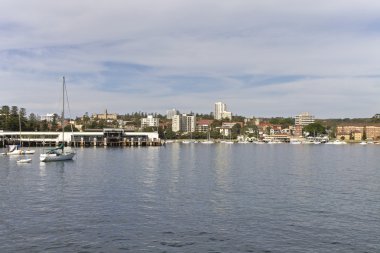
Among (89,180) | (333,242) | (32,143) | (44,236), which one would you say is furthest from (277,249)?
(32,143)

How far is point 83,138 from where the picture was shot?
18550 cm

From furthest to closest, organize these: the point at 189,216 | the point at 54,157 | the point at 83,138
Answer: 1. the point at 83,138
2. the point at 54,157
3. the point at 189,216

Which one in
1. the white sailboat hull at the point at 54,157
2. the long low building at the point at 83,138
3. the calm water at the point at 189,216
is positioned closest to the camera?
the calm water at the point at 189,216

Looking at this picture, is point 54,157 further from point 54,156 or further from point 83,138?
point 83,138

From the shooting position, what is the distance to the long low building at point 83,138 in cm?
17638

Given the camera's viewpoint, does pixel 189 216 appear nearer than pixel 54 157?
Yes

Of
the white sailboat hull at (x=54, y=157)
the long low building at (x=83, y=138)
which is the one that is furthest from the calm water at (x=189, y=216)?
the long low building at (x=83, y=138)

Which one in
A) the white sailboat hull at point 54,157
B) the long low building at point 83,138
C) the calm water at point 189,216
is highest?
the long low building at point 83,138

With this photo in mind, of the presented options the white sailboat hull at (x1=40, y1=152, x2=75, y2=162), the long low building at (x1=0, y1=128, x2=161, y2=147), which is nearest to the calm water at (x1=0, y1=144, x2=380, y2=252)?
the white sailboat hull at (x1=40, y1=152, x2=75, y2=162)

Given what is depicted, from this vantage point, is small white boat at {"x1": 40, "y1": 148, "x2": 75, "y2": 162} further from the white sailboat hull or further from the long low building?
the long low building

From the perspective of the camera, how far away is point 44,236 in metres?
26.0

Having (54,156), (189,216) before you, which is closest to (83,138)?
(54,156)

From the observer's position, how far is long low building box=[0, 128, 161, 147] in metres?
176

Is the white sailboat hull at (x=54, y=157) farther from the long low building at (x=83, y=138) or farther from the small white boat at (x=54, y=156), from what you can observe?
the long low building at (x=83, y=138)
